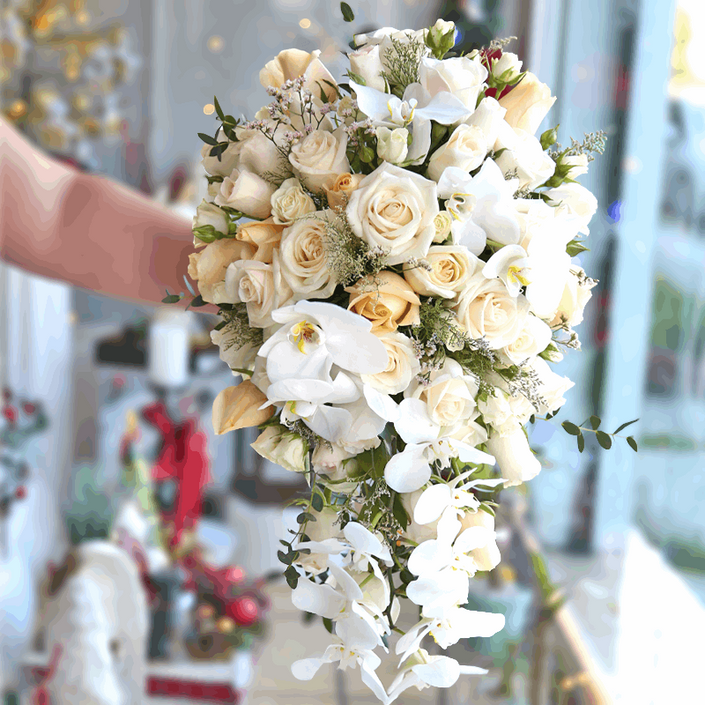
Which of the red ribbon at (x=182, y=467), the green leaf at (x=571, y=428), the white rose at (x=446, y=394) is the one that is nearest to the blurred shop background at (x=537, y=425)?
the red ribbon at (x=182, y=467)

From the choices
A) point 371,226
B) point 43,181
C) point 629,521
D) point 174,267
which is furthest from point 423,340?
point 629,521

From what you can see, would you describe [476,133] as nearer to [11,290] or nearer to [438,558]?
[438,558]

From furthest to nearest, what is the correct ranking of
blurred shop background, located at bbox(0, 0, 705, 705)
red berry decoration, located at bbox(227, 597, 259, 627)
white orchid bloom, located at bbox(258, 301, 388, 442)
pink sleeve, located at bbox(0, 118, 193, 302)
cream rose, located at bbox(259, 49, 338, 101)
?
red berry decoration, located at bbox(227, 597, 259, 627)
blurred shop background, located at bbox(0, 0, 705, 705)
pink sleeve, located at bbox(0, 118, 193, 302)
cream rose, located at bbox(259, 49, 338, 101)
white orchid bloom, located at bbox(258, 301, 388, 442)

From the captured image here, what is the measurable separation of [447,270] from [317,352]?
0.40 feet

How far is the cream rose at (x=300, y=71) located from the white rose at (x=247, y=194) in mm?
96

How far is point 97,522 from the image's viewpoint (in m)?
2.01

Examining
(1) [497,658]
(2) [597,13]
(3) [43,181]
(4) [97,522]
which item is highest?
(2) [597,13]

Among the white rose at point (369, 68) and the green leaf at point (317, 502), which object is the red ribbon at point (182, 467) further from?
the white rose at point (369, 68)

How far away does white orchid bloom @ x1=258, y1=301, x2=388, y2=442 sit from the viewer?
1.55ft

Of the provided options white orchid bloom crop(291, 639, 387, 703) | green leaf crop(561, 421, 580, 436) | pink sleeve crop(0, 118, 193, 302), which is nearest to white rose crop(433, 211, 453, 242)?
green leaf crop(561, 421, 580, 436)

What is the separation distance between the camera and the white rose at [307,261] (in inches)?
19.5

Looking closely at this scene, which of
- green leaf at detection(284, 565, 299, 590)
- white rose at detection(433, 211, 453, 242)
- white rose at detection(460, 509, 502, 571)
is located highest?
white rose at detection(433, 211, 453, 242)

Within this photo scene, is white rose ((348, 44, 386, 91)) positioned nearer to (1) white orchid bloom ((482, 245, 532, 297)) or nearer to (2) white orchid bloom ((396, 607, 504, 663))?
(1) white orchid bloom ((482, 245, 532, 297))

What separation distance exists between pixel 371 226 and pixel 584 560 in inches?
52.6
